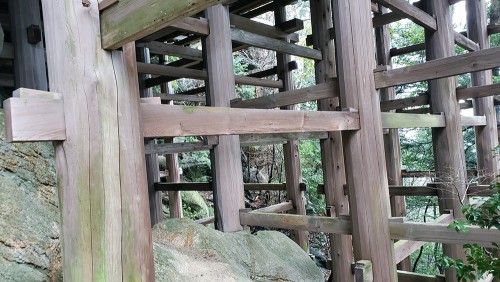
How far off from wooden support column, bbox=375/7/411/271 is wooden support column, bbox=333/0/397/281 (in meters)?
3.51

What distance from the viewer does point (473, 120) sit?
5332 millimetres

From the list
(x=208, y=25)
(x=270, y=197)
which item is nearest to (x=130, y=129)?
(x=208, y=25)

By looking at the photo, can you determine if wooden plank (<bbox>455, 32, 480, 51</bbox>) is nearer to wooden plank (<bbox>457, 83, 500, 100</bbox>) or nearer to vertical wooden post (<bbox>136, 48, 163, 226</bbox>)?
wooden plank (<bbox>457, 83, 500, 100</bbox>)

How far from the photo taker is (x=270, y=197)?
36.0ft

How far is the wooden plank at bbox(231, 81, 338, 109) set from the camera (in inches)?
131

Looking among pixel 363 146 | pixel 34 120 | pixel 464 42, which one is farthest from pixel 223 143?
pixel 464 42

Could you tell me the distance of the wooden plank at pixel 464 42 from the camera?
5.55m

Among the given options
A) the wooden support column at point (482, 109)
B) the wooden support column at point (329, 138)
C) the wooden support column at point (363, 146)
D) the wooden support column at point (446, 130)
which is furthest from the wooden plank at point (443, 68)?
the wooden support column at point (482, 109)

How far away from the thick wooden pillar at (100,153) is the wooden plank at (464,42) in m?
5.43

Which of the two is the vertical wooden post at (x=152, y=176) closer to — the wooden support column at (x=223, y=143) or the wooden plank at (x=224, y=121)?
the wooden support column at (x=223, y=143)

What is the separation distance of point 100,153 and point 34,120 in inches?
9.6

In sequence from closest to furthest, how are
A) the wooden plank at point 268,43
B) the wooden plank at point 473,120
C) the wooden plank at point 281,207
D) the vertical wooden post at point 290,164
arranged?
the wooden plank at point 268,43
the wooden plank at point 473,120
the wooden plank at point 281,207
the vertical wooden post at point 290,164

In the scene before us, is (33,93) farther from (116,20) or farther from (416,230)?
(416,230)

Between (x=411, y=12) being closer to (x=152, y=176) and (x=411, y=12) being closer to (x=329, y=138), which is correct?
(x=329, y=138)
